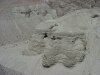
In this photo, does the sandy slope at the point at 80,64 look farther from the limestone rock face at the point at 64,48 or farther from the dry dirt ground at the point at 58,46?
the limestone rock face at the point at 64,48

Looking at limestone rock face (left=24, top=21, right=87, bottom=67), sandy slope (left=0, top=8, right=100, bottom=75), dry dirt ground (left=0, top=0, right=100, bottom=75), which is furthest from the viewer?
limestone rock face (left=24, top=21, right=87, bottom=67)

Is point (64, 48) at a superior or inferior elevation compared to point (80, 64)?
superior

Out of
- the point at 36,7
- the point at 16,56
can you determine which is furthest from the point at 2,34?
the point at 16,56

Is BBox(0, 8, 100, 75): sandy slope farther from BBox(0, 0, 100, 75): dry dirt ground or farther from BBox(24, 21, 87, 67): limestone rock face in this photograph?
BBox(24, 21, 87, 67): limestone rock face

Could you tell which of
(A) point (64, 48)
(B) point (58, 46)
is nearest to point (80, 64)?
(A) point (64, 48)

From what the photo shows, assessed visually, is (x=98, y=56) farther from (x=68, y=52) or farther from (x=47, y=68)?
(x=47, y=68)

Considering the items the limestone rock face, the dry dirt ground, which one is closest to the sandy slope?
the dry dirt ground

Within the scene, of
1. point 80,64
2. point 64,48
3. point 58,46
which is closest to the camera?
point 80,64

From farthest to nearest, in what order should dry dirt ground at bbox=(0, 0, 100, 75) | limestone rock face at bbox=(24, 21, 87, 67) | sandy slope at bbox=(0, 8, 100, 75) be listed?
limestone rock face at bbox=(24, 21, 87, 67) < dry dirt ground at bbox=(0, 0, 100, 75) < sandy slope at bbox=(0, 8, 100, 75)

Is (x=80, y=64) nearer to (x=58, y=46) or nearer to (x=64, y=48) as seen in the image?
(x=64, y=48)
